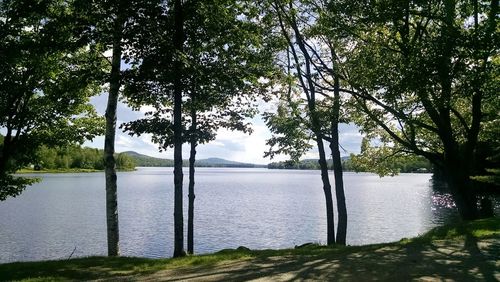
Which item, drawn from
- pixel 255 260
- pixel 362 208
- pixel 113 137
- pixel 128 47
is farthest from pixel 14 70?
pixel 362 208

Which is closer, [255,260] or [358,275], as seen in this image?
[358,275]

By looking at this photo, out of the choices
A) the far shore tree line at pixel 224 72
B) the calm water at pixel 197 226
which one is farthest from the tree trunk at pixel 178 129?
the calm water at pixel 197 226

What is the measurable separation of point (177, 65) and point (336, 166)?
12.8 m

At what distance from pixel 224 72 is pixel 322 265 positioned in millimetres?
8788

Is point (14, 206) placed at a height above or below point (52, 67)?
below

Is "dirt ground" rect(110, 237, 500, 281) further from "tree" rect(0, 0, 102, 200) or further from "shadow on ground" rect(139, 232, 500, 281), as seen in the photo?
"tree" rect(0, 0, 102, 200)

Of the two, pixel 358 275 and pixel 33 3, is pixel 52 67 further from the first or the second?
pixel 358 275

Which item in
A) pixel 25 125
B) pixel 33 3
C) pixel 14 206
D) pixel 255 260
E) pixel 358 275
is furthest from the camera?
pixel 14 206

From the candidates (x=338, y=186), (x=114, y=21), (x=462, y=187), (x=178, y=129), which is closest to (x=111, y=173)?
(x=178, y=129)

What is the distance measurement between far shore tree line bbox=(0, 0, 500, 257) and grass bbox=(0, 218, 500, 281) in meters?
3.44

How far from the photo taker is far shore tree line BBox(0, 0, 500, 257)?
50.2 ft

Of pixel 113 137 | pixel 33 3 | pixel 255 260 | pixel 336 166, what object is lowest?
pixel 255 260

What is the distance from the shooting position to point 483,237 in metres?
15.7

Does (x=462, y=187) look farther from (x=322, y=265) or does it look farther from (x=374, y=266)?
(x=322, y=265)
